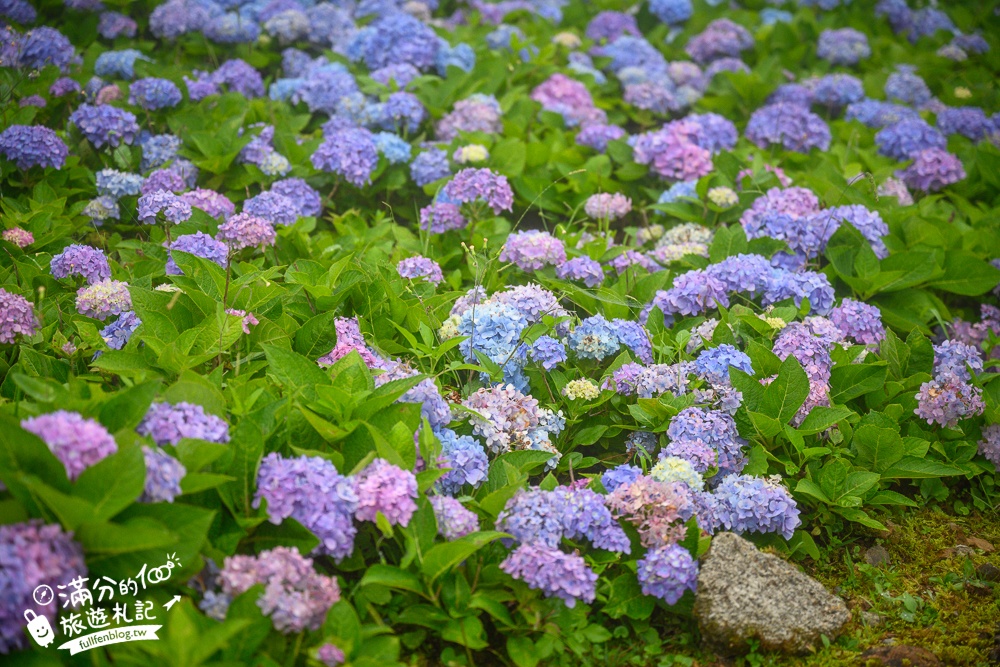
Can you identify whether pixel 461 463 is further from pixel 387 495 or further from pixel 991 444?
pixel 991 444

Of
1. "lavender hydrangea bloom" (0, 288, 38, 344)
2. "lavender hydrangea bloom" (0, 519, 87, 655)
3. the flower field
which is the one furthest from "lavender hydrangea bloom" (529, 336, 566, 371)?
"lavender hydrangea bloom" (0, 288, 38, 344)

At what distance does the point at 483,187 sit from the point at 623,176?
1.03 metres

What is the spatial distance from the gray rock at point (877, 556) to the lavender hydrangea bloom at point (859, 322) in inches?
35.3

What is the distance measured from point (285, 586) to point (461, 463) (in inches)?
26.1

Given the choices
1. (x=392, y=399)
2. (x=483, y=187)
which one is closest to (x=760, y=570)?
(x=392, y=399)

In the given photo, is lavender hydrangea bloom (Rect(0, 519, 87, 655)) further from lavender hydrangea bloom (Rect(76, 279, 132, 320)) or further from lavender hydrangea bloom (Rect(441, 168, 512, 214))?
lavender hydrangea bloom (Rect(441, 168, 512, 214))

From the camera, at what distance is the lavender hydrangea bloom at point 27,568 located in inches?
68.7

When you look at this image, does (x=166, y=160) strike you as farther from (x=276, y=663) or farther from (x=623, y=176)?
(x=276, y=663)

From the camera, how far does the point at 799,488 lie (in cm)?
265

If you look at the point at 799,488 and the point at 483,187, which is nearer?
the point at 799,488

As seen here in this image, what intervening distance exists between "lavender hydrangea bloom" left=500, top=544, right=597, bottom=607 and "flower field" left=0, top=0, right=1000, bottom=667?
0.01 metres

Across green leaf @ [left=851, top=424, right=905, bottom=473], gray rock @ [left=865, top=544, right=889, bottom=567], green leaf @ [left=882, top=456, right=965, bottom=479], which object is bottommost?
gray rock @ [left=865, top=544, right=889, bottom=567]

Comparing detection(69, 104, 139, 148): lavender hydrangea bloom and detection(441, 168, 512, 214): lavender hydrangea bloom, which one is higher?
detection(69, 104, 139, 148): lavender hydrangea bloom

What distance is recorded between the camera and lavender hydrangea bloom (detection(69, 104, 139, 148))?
379 centimetres
